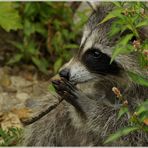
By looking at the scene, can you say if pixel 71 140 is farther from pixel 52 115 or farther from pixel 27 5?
pixel 27 5

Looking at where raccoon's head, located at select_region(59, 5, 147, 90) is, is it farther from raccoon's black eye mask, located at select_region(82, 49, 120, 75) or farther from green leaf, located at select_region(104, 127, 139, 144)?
green leaf, located at select_region(104, 127, 139, 144)

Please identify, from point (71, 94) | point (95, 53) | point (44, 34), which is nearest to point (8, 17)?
point (44, 34)

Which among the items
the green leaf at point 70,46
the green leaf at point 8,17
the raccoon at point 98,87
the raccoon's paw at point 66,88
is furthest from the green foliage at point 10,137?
the green leaf at point 70,46

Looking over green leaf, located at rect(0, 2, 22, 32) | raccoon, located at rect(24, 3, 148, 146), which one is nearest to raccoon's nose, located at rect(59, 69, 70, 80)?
raccoon, located at rect(24, 3, 148, 146)

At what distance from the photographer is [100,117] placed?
17.3 feet

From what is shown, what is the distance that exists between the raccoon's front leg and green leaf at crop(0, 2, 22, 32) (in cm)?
172

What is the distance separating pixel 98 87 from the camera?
550 centimetres

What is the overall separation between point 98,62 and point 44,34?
7.44 feet

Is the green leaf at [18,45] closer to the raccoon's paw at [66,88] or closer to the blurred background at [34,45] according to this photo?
the blurred background at [34,45]

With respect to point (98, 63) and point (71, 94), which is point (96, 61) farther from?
point (71, 94)

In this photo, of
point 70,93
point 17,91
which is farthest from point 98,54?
point 17,91

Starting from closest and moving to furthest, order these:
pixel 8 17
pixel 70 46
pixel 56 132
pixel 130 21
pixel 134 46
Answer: pixel 134 46 → pixel 130 21 → pixel 56 132 → pixel 8 17 → pixel 70 46

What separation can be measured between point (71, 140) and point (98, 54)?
32.1 inches

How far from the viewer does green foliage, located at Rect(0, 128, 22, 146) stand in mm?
5211
